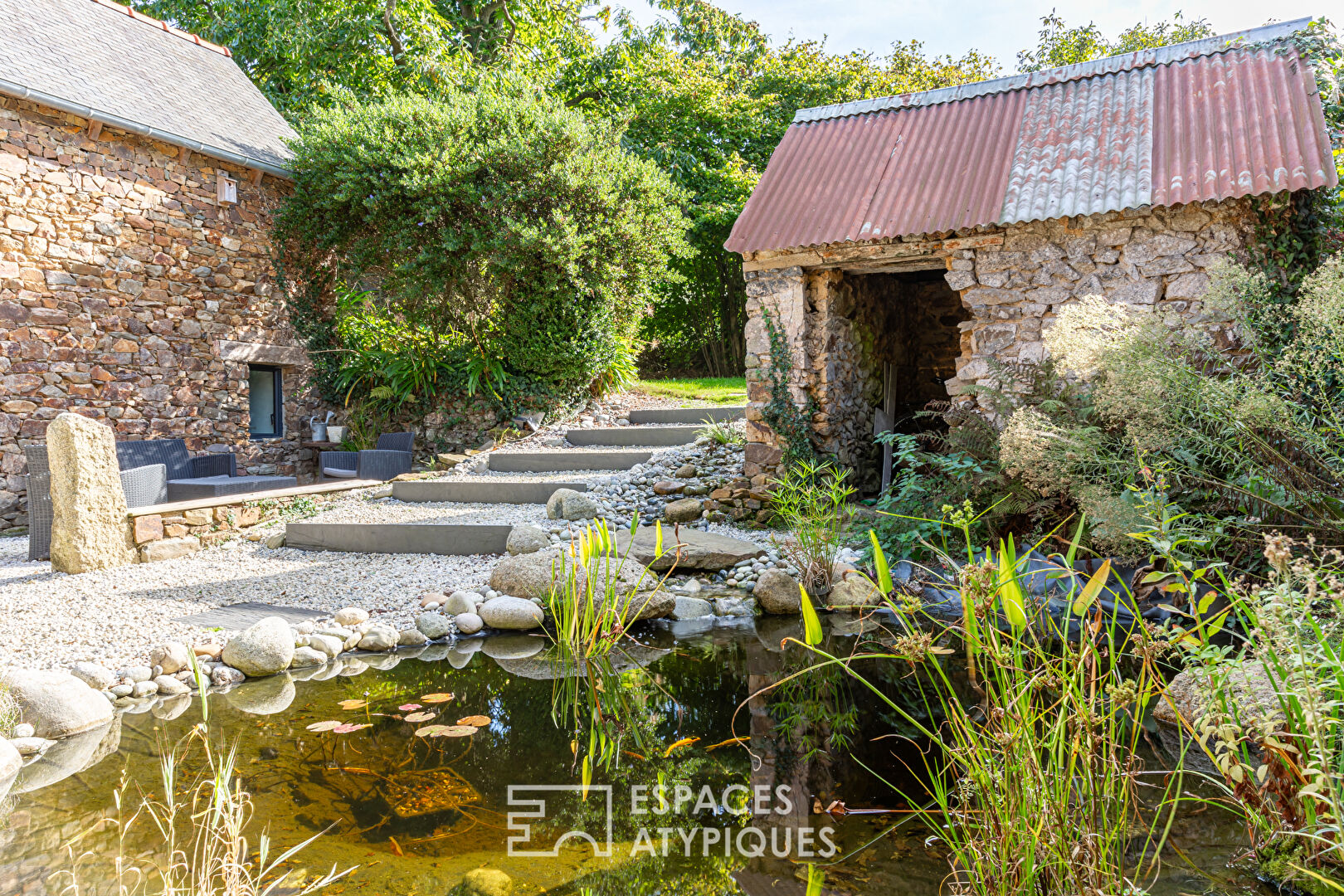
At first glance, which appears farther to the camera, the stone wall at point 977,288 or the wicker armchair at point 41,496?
the wicker armchair at point 41,496

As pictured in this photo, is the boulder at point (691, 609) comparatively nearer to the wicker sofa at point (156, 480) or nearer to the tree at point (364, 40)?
the wicker sofa at point (156, 480)

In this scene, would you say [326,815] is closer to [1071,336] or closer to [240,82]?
[1071,336]

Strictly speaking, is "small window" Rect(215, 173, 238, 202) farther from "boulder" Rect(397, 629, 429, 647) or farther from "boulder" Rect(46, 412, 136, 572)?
"boulder" Rect(397, 629, 429, 647)

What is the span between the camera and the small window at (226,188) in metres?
9.95

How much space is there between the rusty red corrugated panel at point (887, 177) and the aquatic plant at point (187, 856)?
570 cm

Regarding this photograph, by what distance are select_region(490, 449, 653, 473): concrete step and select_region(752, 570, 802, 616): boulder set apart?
11.9ft

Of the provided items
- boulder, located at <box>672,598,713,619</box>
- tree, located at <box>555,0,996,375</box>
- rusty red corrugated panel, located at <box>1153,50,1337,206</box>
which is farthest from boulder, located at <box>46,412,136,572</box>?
tree, located at <box>555,0,996,375</box>

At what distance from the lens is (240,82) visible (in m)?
12.0

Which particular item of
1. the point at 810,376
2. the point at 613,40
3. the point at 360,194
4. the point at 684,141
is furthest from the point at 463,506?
the point at 613,40

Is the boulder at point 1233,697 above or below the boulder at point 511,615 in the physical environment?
above

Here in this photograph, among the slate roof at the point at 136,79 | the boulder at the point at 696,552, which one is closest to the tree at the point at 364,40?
the slate roof at the point at 136,79

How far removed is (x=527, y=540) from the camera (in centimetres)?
612

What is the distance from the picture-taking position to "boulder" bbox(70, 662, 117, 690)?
396 centimetres

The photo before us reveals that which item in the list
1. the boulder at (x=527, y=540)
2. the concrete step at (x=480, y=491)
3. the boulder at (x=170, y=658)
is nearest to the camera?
the boulder at (x=170, y=658)
